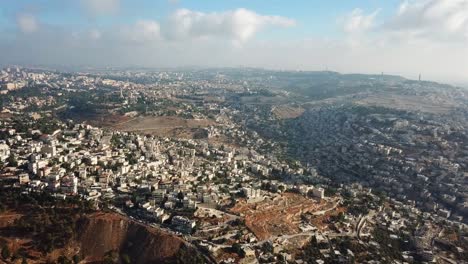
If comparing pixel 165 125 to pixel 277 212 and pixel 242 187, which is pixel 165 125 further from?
pixel 277 212

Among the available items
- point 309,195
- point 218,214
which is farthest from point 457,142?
point 218,214

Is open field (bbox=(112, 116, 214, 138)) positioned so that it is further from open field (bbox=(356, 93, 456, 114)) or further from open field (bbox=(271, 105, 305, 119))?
open field (bbox=(356, 93, 456, 114))

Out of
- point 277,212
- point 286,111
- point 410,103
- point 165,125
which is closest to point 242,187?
point 277,212

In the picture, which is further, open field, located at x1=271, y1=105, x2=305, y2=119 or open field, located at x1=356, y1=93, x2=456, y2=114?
open field, located at x1=271, y1=105, x2=305, y2=119

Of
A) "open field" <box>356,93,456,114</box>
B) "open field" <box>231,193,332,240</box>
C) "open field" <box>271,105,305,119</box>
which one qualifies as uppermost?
"open field" <box>356,93,456,114</box>

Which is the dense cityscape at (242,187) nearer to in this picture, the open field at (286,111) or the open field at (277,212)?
the open field at (277,212)

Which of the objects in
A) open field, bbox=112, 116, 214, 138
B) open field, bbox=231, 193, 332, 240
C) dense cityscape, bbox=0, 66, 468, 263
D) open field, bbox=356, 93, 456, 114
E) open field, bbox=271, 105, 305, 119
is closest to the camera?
dense cityscape, bbox=0, 66, 468, 263

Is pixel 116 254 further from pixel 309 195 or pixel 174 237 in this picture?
pixel 309 195

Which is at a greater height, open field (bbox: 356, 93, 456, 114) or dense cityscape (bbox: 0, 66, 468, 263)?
open field (bbox: 356, 93, 456, 114)

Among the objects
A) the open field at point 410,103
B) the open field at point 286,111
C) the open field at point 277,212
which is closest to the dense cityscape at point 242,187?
the open field at point 277,212

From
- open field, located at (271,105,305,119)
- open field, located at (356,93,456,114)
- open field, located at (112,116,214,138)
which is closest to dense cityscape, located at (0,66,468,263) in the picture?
open field, located at (112,116,214,138)
